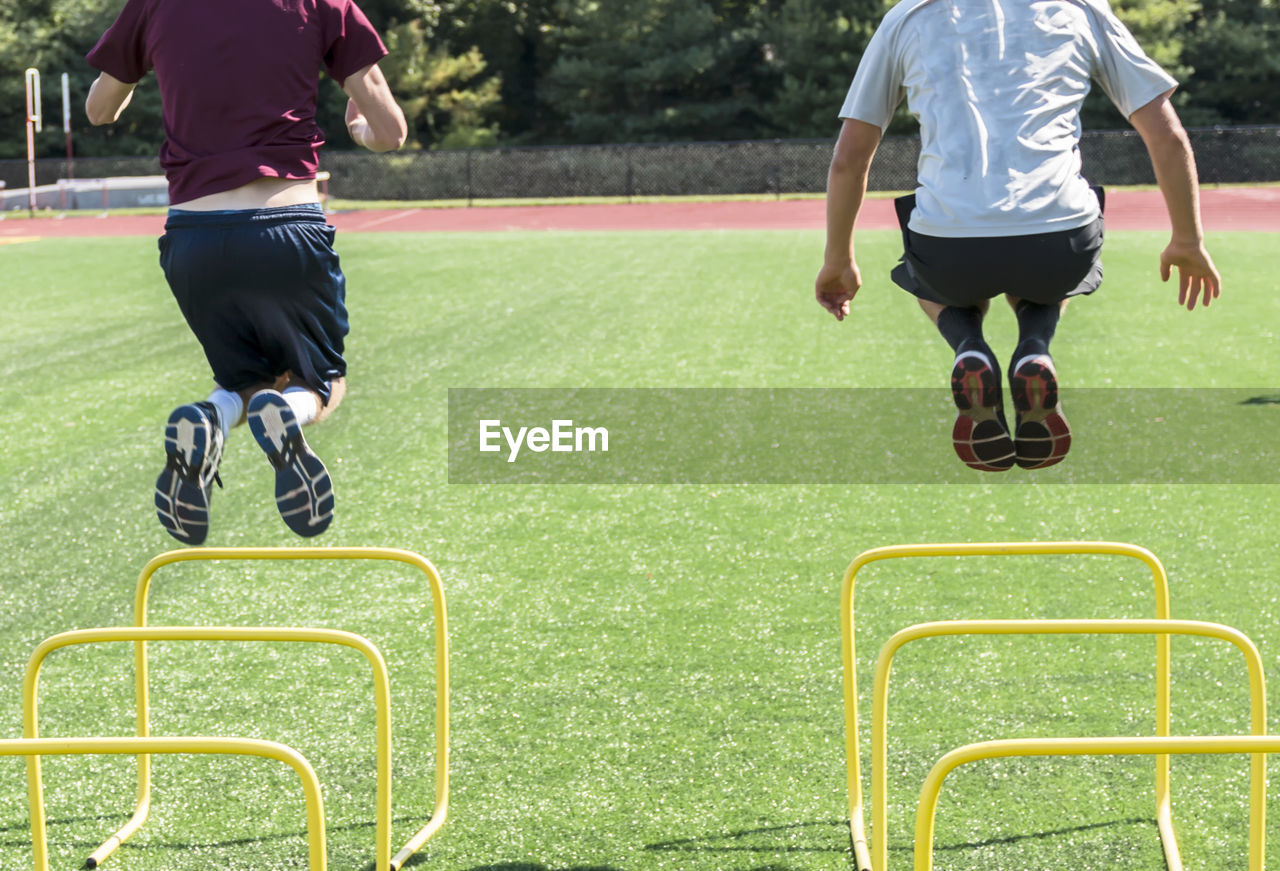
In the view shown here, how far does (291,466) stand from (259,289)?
1.47 ft

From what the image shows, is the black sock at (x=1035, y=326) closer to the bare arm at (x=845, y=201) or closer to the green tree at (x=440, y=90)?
the bare arm at (x=845, y=201)

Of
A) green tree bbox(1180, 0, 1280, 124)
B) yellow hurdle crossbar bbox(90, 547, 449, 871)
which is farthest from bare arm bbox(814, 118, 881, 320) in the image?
green tree bbox(1180, 0, 1280, 124)

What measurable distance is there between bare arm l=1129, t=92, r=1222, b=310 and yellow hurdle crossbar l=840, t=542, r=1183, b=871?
0.95 meters

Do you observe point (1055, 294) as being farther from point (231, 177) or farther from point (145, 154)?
point (145, 154)

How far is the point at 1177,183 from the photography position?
365cm

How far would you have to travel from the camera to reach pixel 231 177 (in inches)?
143

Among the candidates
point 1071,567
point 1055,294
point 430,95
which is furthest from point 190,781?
point 430,95

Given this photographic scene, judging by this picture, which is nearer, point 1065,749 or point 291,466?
point 1065,749

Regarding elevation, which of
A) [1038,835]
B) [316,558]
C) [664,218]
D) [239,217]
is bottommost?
[664,218]

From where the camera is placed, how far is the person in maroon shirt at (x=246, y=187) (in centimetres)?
359

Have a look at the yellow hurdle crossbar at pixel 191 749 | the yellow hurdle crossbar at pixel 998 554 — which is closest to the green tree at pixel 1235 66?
the yellow hurdle crossbar at pixel 998 554

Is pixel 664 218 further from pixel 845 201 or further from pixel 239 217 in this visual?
pixel 239 217

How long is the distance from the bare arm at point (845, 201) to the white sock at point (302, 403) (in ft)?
4.41

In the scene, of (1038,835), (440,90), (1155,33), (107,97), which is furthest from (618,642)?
(440,90)
